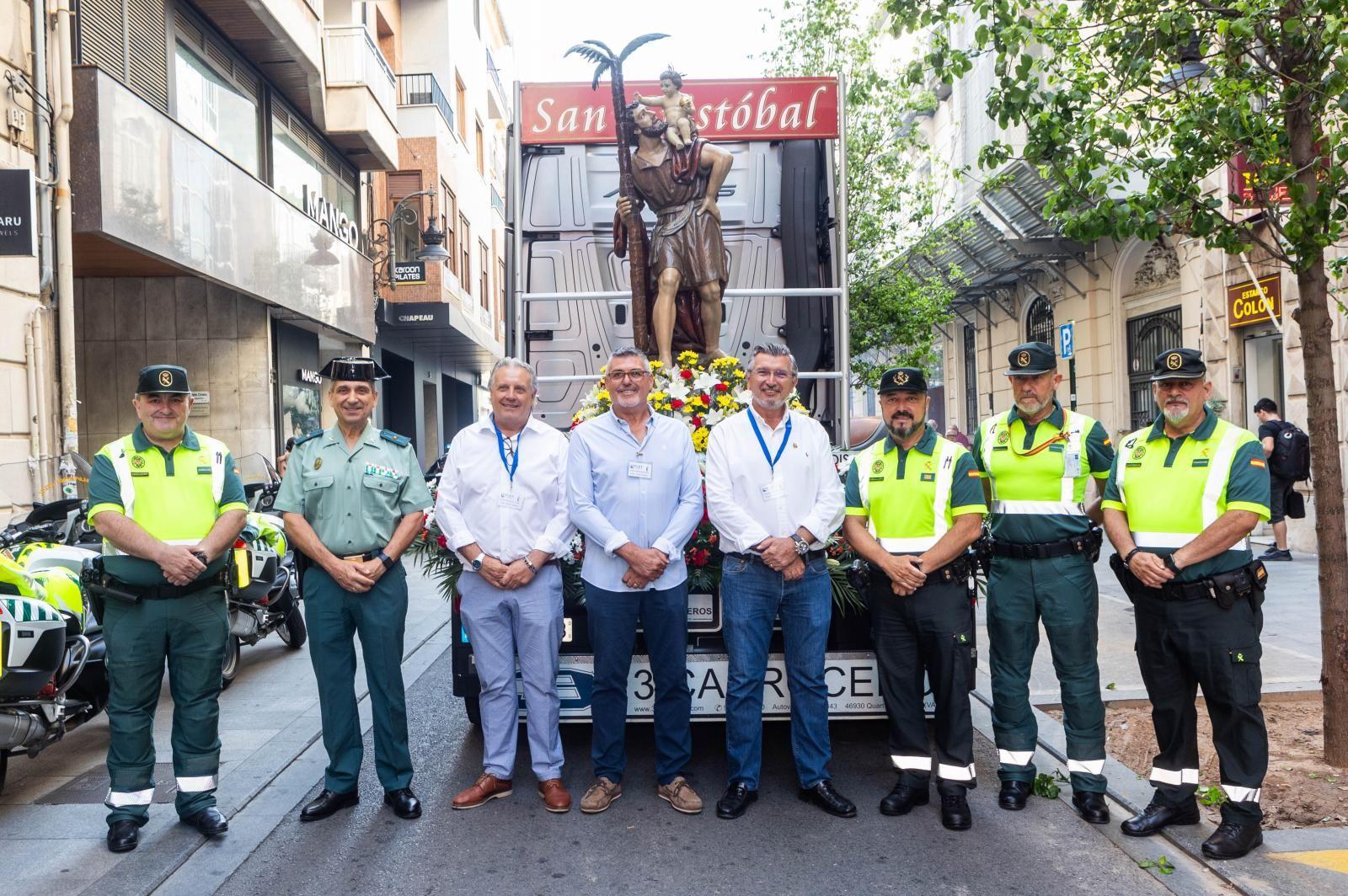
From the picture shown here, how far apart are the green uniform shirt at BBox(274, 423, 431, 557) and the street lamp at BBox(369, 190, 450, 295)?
15.1m

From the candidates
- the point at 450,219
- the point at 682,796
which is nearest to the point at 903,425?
the point at 682,796

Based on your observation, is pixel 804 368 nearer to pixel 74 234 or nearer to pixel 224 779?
pixel 224 779

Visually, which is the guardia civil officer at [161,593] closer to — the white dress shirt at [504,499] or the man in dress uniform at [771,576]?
the white dress shirt at [504,499]

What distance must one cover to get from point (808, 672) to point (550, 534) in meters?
1.22

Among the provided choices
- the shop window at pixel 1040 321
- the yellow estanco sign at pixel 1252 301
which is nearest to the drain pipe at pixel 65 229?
the yellow estanco sign at pixel 1252 301

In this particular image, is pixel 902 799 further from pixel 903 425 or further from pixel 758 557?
pixel 903 425

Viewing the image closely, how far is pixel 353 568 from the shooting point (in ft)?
15.0

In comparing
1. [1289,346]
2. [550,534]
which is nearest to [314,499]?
[550,534]

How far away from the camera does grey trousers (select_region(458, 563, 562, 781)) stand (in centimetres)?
475

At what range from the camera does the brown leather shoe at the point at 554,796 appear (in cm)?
470

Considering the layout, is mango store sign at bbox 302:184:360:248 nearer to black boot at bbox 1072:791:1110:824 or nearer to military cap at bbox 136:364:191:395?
military cap at bbox 136:364:191:395

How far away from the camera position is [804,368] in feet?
26.2

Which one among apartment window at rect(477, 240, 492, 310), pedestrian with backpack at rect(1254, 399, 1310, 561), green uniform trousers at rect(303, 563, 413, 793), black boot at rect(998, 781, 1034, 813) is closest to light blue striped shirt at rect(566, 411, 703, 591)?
green uniform trousers at rect(303, 563, 413, 793)

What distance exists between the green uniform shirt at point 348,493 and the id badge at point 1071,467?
8.72 feet
